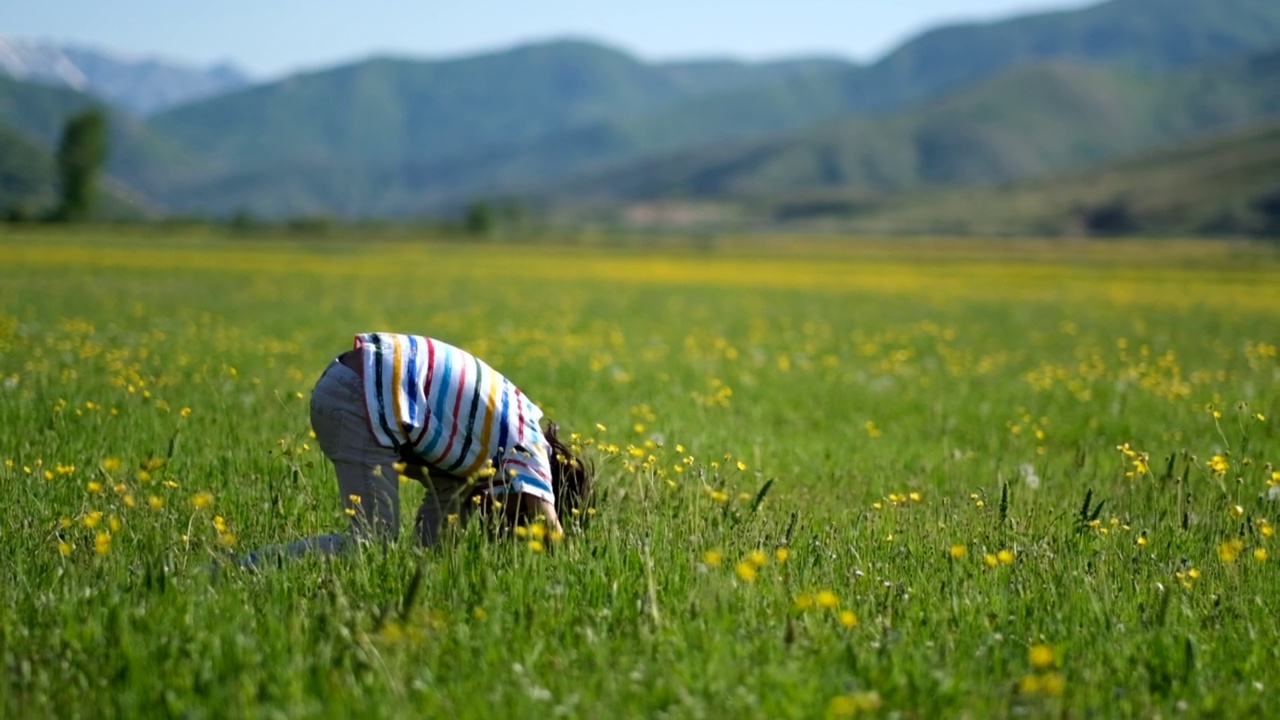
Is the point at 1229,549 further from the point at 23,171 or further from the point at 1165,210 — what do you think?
the point at 1165,210

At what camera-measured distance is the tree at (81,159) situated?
97750 mm

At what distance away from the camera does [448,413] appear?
5.10 m

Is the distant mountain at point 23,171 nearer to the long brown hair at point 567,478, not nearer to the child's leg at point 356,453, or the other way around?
the child's leg at point 356,453

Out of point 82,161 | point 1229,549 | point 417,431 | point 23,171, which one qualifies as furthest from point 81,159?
point 1229,549

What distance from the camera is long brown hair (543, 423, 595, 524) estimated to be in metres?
5.47

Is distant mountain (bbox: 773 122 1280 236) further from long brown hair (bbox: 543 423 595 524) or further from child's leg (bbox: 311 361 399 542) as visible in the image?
child's leg (bbox: 311 361 399 542)

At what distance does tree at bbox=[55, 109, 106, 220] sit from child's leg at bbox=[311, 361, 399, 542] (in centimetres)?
Answer: 9758

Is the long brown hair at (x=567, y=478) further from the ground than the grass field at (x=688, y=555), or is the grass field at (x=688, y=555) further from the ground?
the long brown hair at (x=567, y=478)

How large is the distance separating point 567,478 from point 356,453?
3.10ft

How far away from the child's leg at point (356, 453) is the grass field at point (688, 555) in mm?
298

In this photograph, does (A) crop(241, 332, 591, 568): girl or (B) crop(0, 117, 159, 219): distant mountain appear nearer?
(A) crop(241, 332, 591, 568): girl

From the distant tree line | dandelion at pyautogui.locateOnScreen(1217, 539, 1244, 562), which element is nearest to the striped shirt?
dandelion at pyautogui.locateOnScreen(1217, 539, 1244, 562)

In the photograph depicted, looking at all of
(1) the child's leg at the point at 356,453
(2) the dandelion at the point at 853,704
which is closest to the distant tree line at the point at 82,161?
(1) the child's leg at the point at 356,453

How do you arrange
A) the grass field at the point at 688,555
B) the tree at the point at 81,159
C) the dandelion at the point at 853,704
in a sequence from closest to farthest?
the dandelion at the point at 853,704 → the grass field at the point at 688,555 → the tree at the point at 81,159
